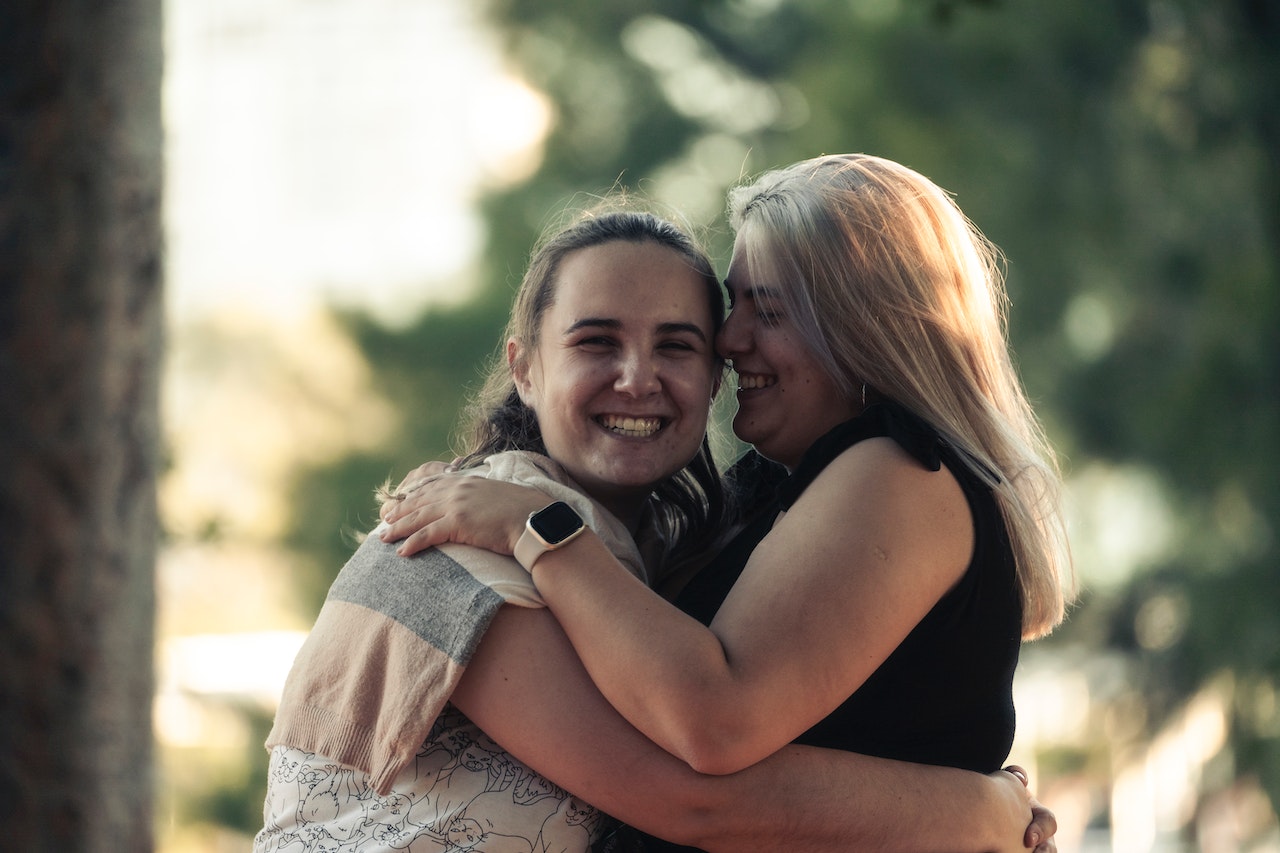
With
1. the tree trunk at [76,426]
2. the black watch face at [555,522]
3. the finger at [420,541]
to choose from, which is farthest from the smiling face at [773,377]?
the tree trunk at [76,426]

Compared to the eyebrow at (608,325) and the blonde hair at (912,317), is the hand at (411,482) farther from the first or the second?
the blonde hair at (912,317)

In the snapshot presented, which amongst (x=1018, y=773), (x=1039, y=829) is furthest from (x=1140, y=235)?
(x=1039, y=829)

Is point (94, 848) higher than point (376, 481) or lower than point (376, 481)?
lower

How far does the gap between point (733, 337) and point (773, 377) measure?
10cm

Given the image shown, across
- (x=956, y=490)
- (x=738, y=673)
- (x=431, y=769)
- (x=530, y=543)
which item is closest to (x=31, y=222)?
(x=530, y=543)

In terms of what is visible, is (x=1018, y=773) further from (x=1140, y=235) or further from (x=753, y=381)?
(x=1140, y=235)

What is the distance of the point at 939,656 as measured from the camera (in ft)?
6.42

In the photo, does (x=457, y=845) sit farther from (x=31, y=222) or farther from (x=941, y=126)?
(x=941, y=126)

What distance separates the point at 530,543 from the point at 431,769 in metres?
0.34

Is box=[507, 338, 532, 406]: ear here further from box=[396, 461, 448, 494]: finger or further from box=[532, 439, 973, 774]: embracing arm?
box=[532, 439, 973, 774]: embracing arm

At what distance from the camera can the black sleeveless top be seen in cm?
195

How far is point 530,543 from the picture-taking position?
1865 millimetres

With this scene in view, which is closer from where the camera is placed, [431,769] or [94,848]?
[94,848]

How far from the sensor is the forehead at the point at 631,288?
2.27m
